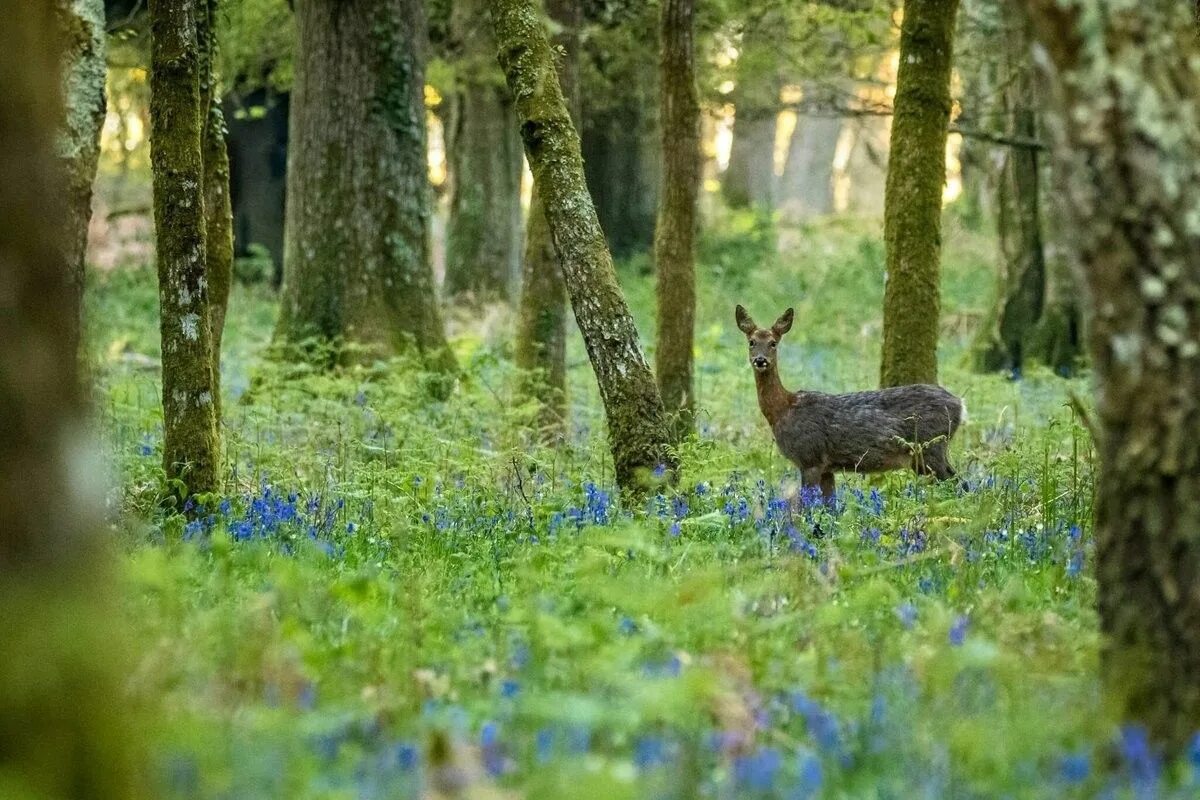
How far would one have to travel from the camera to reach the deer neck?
Answer: 11234 mm

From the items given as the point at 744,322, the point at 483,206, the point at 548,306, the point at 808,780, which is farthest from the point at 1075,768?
the point at 483,206

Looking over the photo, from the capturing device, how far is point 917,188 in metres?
10.9

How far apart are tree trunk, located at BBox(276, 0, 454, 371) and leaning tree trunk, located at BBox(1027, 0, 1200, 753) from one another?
11.6 metres

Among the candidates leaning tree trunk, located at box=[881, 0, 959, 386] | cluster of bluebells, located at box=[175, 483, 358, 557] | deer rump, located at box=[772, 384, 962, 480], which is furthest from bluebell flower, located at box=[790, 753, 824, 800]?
leaning tree trunk, located at box=[881, 0, 959, 386]

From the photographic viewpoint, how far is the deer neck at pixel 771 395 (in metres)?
11.2

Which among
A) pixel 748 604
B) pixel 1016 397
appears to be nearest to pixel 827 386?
pixel 1016 397

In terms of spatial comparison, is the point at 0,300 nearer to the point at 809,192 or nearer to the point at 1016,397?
the point at 1016,397

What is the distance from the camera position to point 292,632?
459 centimetres

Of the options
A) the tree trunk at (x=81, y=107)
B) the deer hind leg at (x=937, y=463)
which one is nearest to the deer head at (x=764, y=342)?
the deer hind leg at (x=937, y=463)

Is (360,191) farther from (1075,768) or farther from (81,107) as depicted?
(1075,768)

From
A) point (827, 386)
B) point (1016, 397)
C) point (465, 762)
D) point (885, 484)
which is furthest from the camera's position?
point (827, 386)

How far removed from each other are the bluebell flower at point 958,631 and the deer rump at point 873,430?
5.03 meters

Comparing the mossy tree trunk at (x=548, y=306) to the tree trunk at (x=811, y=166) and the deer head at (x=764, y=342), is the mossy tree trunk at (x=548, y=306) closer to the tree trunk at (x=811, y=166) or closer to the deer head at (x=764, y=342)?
the deer head at (x=764, y=342)

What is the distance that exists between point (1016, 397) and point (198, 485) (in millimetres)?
8721
